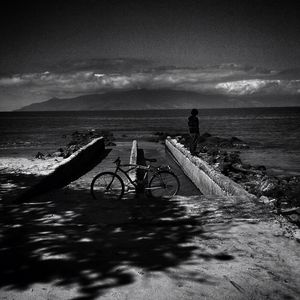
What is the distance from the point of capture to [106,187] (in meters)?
8.27

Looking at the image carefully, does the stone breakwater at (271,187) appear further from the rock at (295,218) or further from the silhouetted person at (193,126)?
the silhouetted person at (193,126)

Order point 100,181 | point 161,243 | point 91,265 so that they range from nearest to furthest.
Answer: point 91,265 → point 161,243 → point 100,181

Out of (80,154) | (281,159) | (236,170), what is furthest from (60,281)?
(281,159)

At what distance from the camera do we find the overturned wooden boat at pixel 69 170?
8.69 meters

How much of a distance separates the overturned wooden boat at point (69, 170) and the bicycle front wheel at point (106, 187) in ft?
5.47

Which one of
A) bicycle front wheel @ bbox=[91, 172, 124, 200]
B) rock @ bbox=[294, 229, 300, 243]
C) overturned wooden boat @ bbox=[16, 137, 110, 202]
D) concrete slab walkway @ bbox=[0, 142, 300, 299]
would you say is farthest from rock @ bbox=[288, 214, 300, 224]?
overturned wooden boat @ bbox=[16, 137, 110, 202]

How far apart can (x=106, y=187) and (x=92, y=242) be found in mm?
3294

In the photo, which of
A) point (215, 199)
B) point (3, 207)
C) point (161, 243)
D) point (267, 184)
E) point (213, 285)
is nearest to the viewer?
point (213, 285)

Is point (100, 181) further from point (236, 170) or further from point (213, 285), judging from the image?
point (236, 170)

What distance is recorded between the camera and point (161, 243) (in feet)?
16.3

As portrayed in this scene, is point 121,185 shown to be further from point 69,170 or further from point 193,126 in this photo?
point 193,126

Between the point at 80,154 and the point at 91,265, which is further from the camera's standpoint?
the point at 80,154

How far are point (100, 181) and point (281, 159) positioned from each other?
1882cm

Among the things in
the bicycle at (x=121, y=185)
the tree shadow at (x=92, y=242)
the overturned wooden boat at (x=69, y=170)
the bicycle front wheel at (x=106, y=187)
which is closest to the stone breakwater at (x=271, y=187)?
the bicycle at (x=121, y=185)
